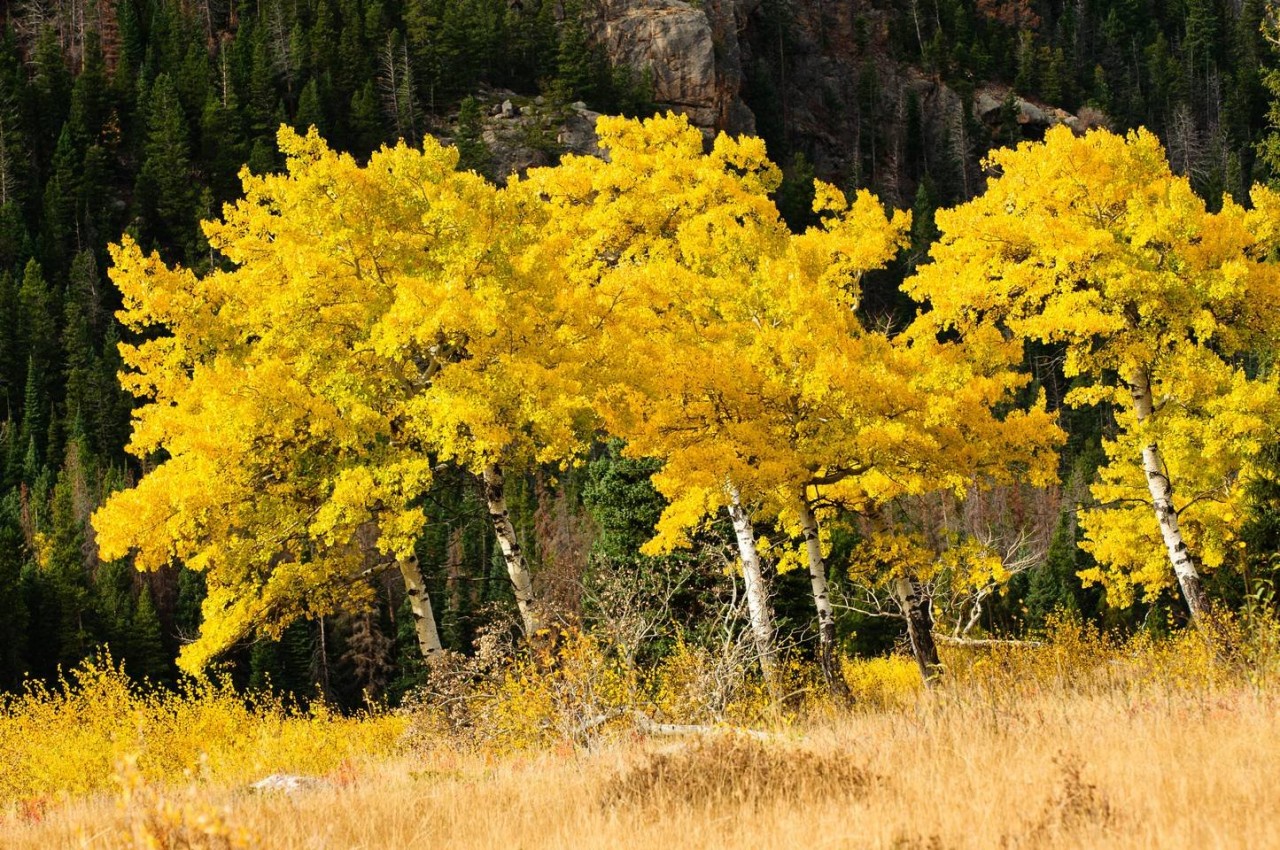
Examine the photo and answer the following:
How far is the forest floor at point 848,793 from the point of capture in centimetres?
546

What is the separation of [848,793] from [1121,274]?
9.82m

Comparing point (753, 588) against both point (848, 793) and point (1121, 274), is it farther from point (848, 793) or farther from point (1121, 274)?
point (848, 793)

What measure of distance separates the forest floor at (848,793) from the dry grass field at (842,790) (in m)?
0.02

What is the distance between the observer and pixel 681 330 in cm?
1476

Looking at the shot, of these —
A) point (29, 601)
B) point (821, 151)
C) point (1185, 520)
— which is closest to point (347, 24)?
point (821, 151)

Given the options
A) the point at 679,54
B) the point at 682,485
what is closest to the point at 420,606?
the point at 682,485

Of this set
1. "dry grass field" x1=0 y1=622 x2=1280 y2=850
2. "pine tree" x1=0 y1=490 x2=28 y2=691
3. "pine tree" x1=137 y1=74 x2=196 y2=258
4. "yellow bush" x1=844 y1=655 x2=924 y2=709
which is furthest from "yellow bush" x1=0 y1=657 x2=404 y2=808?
"pine tree" x1=137 y1=74 x2=196 y2=258

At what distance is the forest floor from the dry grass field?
19 mm

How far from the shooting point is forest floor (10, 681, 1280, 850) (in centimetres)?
546

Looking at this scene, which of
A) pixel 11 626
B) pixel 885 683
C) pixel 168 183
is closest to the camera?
pixel 885 683

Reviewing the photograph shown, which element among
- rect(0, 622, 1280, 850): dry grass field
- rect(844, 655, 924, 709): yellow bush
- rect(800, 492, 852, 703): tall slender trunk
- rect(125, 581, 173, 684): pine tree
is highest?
rect(0, 622, 1280, 850): dry grass field

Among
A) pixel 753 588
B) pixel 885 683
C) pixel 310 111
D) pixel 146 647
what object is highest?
pixel 310 111

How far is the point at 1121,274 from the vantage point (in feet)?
46.7

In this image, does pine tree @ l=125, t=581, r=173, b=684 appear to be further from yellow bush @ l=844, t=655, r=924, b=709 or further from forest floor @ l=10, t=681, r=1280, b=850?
forest floor @ l=10, t=681, r=1280, b=850
